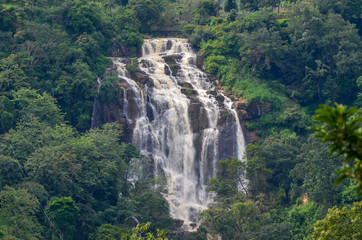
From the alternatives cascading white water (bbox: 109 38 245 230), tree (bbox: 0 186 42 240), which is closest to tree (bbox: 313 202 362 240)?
tree (bbox: 0 186 42 240)

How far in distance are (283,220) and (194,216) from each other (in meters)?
6.33

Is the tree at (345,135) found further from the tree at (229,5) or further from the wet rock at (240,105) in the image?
the tree at (229,5)

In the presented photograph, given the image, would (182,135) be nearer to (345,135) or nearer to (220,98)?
(220,98)

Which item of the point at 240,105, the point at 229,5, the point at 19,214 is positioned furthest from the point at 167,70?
the point at 19,214

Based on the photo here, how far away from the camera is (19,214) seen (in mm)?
27562

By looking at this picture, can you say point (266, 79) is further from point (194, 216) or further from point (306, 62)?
point (194, 216)

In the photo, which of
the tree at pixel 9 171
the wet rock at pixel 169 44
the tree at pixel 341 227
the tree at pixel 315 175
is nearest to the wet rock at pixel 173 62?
the wet rock at pixel 169 44

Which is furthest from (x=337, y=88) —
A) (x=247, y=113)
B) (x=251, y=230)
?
(x=251, y=230)

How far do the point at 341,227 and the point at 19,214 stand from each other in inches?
630

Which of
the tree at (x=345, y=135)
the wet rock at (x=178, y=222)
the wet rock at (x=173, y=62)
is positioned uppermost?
the tree at (x=345, y=135)

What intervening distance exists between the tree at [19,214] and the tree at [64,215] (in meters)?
0.91

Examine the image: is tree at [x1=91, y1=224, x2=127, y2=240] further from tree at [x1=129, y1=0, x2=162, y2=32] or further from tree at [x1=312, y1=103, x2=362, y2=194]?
tree at [x1=129, y1=0, x2=162, y2=32]

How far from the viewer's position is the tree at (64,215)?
28750 mm

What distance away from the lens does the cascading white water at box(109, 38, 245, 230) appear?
128 feet
